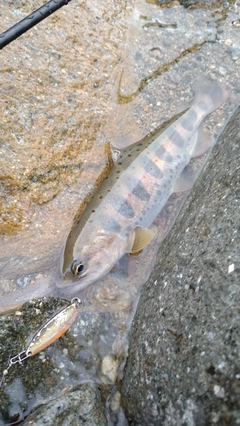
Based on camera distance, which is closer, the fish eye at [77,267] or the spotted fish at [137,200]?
Result: the fish eye at [77,267]

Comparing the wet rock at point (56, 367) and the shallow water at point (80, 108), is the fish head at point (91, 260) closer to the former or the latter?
the shallow water at point (80, 108)

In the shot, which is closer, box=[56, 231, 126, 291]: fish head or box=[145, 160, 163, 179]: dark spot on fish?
box=[56, 231, 126, 291]: fish head

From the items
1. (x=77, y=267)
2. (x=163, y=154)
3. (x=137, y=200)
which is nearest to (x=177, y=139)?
(x=163, y=154)

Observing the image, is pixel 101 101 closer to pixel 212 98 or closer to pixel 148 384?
pixel 212 98

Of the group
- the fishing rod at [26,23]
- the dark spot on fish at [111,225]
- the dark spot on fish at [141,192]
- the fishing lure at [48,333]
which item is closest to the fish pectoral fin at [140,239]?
the dark spot on fish at [111,225]

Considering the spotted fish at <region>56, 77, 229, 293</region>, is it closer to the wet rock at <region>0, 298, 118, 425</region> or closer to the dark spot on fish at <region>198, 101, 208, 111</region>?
the dark spot on fish at <region>198, 101, 208, 111</region>

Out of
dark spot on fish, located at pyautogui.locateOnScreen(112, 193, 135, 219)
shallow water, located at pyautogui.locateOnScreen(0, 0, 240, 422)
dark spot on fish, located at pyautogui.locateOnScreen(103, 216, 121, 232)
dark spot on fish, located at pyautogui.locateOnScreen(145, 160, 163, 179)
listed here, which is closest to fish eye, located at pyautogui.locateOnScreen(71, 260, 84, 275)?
shallow water, located at pyautogui.locateOnScreen(0, 0, 240, 422)

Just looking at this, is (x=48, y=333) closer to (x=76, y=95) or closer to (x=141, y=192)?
(x=141, y=192)
